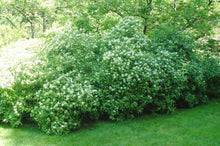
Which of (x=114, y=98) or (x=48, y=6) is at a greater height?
(x=48, y=6)

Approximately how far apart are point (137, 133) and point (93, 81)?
198 cm

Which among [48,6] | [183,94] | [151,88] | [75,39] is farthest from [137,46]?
[48,6]

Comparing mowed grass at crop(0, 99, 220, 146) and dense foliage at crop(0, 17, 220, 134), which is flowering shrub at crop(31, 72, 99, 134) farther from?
mowed grass at crop(0, 99, 220, 146)

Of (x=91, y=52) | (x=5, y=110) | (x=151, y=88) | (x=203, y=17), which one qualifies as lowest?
(x=5, y=110)

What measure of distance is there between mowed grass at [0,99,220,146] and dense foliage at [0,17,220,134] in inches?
10.8

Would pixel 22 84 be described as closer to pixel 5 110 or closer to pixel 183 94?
pixel 5 110

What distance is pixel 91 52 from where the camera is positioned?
7.63m

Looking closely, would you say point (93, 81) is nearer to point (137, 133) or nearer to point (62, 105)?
point (62, 105)

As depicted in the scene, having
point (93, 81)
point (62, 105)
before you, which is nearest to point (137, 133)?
point (93, 81)

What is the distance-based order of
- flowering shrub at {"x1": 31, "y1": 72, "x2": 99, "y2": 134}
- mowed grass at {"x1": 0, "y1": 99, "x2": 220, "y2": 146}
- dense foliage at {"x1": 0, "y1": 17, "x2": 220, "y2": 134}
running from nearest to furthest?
mowed grass at {"x1": 0, "y1": 99, "x2": 220, "y2": 146}
flowering shrub at {"x1": 31, "y1": 72, "x2": 99, "y2": 134}
dense foliage at {"x1": 0, "y1": 17, "x2": 220, "y2": 134}

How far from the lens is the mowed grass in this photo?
18.9ft

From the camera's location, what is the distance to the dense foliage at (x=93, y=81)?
6.36 meters

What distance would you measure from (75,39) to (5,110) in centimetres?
307

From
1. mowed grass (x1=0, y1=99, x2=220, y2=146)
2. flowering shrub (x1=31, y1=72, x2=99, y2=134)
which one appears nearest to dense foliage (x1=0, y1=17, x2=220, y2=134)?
flowering shrub (x1=31, y1=72, x2=99, y2=134)
